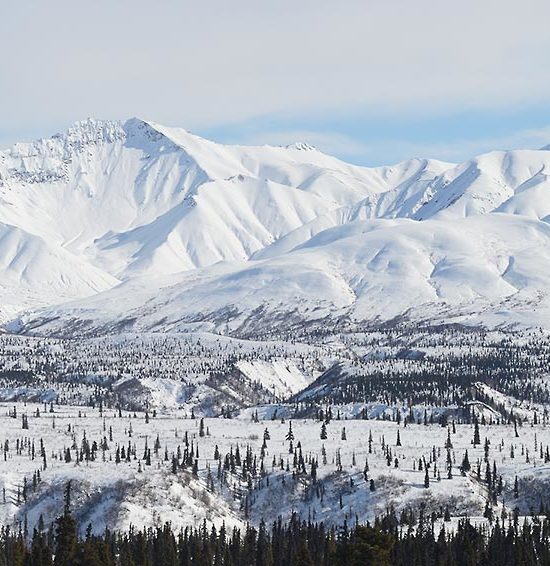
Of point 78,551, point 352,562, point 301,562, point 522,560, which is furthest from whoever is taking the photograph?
point 522,560

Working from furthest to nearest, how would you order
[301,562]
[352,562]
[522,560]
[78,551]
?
[522,560] → [301,562] → [78,551] → [352,562]

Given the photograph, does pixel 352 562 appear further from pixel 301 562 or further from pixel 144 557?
pixel 144 557

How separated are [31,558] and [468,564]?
238 feet

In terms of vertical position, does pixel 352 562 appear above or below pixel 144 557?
above

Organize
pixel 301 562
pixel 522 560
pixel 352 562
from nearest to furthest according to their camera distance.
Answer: pixel 352 562, pixel 301 562, pixel 522 560

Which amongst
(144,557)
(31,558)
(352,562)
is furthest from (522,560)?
(352,562)

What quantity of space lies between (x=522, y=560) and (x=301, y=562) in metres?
49.3

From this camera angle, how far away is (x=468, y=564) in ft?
649

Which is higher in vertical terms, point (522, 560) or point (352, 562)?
point (352, 562)

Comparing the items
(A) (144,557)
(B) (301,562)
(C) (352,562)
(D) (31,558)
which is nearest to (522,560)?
(B) (301,562)

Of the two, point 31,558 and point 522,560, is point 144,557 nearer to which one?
point 31,558

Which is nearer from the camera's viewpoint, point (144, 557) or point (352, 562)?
point (352, 562)

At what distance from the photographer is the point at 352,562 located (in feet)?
359

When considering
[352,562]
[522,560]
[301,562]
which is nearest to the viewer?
[352,562]
